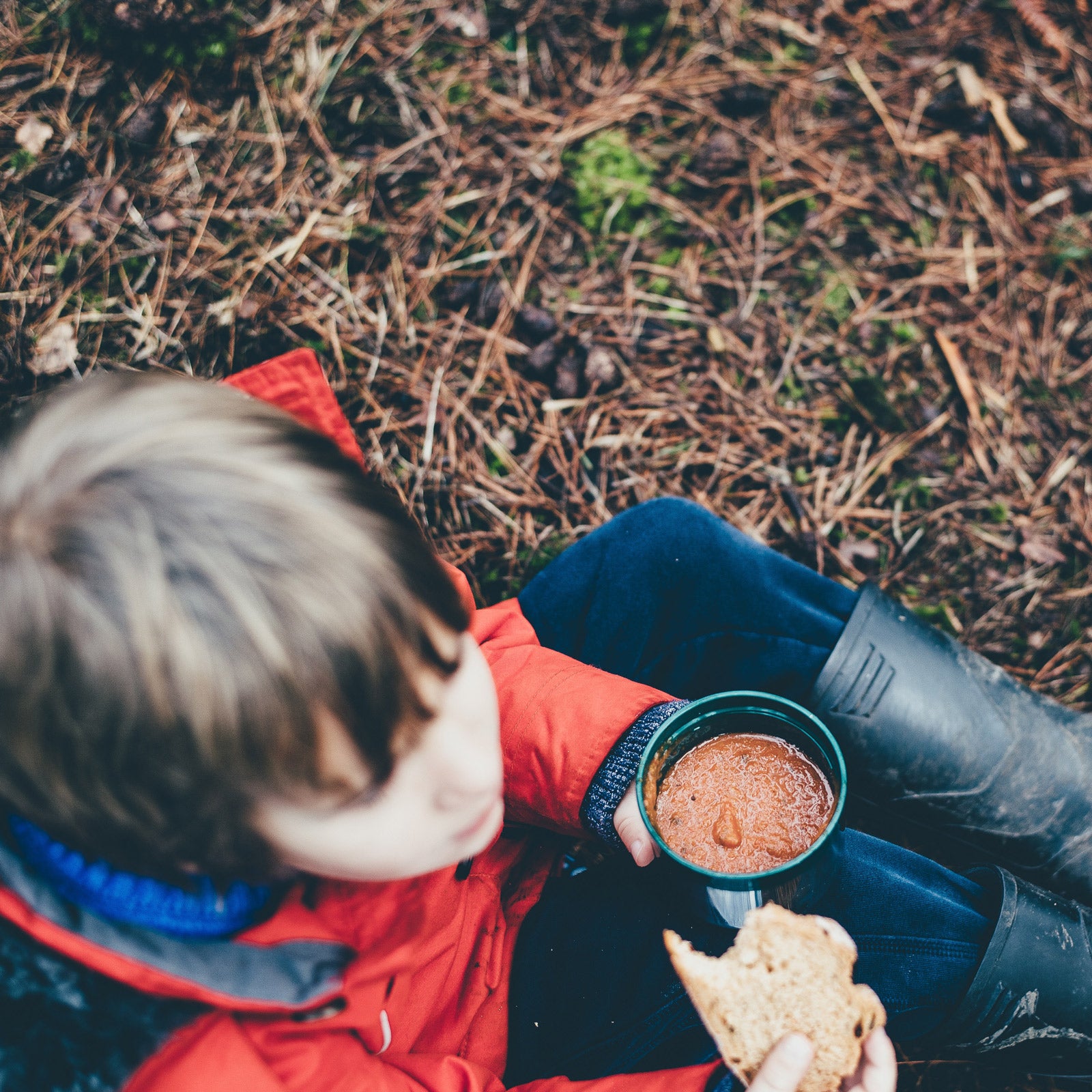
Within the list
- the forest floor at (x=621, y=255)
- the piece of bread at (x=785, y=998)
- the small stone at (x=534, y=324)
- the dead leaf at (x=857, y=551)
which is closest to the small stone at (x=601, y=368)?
the forest floor at (x=621, y=255)

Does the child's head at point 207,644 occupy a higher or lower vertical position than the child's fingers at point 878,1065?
higher

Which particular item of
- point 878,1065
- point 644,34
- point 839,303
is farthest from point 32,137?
point 878,1065

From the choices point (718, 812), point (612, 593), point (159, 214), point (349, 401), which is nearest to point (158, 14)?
point (159, 214)

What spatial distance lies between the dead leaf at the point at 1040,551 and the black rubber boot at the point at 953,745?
480mm

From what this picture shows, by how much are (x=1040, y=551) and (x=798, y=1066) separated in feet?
4.65

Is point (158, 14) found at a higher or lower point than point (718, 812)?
higher

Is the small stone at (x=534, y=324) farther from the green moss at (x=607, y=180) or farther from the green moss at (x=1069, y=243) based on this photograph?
the green moss at (x=1069, y=243)

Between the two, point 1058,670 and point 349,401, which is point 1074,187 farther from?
point 349,401

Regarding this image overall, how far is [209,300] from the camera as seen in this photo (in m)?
1.99

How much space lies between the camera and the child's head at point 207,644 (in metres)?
0.79

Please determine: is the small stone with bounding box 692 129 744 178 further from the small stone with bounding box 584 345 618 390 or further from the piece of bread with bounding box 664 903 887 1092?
the piece of bread with bounding box 664 903 887 1092

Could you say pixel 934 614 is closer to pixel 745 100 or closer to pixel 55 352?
pixel 745 100

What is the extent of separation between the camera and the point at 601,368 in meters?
2.01

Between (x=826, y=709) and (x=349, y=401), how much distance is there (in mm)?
1286
